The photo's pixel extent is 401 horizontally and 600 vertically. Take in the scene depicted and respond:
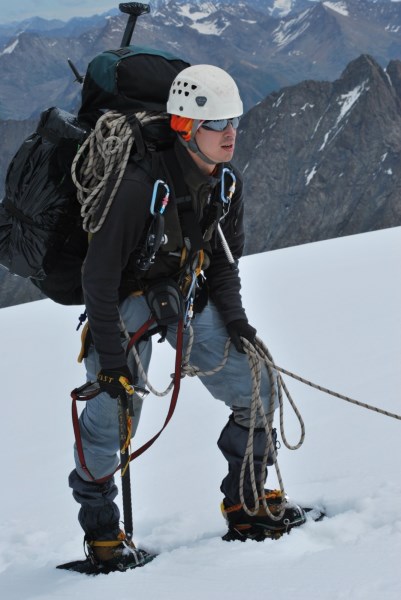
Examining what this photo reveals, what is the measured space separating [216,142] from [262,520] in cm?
180

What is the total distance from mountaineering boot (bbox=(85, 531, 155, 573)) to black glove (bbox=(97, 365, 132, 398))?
81cm

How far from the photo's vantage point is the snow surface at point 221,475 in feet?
8.01

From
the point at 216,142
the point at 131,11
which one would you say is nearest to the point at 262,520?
the point at 216,142

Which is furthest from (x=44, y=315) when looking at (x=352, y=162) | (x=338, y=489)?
(x=352, y=162)

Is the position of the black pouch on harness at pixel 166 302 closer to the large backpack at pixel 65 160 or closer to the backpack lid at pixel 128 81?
the large backpack at pixel 65 160

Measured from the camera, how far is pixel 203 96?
278 cm

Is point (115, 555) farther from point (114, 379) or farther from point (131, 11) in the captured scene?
point (131, 11)

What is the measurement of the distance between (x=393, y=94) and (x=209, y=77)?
619 feet

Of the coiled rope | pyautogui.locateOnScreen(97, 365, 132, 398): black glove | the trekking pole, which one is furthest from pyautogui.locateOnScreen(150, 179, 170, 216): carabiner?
the trekking pole

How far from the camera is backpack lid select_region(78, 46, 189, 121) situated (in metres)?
2.91

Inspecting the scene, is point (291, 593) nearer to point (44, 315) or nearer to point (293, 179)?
point (44, 315)

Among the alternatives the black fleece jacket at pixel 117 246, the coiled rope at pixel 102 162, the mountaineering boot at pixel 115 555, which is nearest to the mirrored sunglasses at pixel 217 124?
the black fleece jacket at pixel 117 246

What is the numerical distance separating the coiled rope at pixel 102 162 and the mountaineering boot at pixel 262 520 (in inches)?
61.3

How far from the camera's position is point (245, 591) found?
7.63 ft
